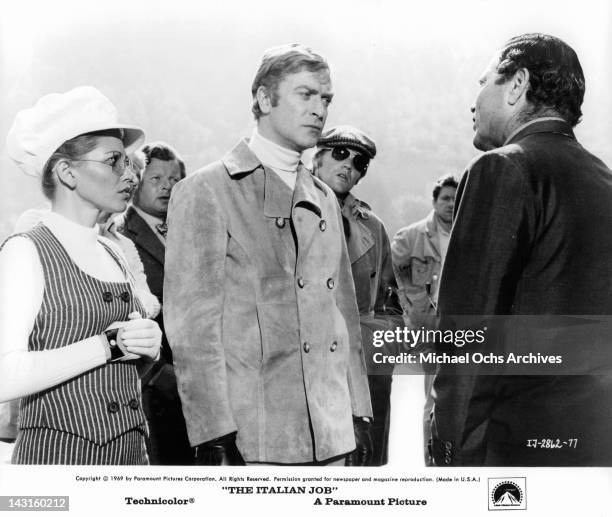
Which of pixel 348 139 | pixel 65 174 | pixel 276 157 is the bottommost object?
pixel 65 174

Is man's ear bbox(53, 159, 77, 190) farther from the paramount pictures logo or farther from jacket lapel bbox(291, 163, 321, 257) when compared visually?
the paramount pictures logo

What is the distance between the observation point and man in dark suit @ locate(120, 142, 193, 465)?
300cm

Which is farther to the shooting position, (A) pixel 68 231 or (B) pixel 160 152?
(B) pixel 160 152

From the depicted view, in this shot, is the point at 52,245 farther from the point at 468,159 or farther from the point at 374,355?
the point at 468,159

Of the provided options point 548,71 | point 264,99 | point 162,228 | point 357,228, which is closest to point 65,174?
point 162,228

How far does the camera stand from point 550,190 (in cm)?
266

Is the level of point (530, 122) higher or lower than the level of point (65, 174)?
higher

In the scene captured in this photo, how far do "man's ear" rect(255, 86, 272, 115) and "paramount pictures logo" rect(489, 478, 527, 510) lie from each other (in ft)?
4.98

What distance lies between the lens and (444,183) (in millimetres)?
3217

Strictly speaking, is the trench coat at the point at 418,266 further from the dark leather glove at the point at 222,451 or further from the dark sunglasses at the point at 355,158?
the dark leather glove at the point at 222,451

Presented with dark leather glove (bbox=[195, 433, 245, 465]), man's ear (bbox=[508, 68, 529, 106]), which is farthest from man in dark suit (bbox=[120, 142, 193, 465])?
man's ear (bbox=[508, 68, 529, 106])

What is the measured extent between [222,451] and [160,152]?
1172 mm

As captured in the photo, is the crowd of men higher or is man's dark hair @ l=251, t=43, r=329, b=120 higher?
man's dark hair @ l=251, t=43, r=329, b=120

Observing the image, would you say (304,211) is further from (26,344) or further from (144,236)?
(26,344)
